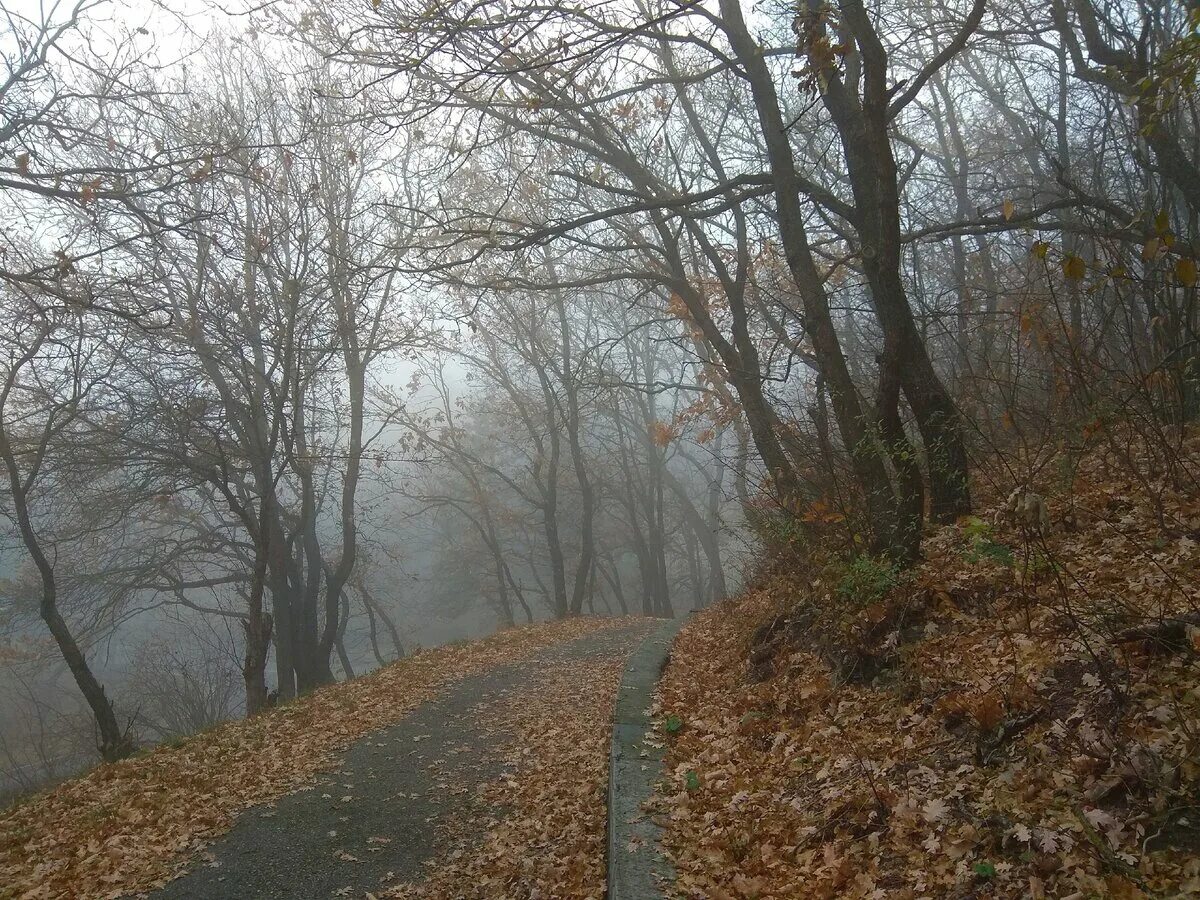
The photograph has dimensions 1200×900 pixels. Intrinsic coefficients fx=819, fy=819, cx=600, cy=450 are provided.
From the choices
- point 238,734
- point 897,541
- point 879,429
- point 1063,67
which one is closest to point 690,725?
point 897,541

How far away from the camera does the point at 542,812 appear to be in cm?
531

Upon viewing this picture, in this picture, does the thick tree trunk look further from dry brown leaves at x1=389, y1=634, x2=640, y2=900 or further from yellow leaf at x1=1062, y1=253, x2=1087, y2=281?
dry brown leaves at x1=389, y1=634, x2=640, y2=900

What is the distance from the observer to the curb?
13.1 ft

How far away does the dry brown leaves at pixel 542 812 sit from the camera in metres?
4.34

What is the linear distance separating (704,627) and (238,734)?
6105 mm

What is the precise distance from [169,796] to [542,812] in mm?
3120

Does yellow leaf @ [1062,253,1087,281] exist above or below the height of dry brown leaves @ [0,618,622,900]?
above

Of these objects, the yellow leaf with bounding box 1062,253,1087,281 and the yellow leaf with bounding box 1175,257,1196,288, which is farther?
the yellow leaf with bounding box 1062,253,1087,281

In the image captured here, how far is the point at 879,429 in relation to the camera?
6.16m

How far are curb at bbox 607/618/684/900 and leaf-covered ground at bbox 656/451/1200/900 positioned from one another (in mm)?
135

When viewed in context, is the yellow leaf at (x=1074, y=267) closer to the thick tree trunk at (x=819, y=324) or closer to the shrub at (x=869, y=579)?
the thick tree trunk at (x=819, y=324)

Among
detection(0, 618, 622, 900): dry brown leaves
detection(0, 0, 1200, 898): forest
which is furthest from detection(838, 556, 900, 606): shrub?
detection(0, 618, 622, 900): dry brown leaves

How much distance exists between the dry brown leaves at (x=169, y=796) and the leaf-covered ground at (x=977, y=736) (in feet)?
10.2

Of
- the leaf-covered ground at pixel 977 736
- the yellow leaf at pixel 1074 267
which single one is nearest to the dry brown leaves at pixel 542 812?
the leaf-covered ground at pixel 977 736
